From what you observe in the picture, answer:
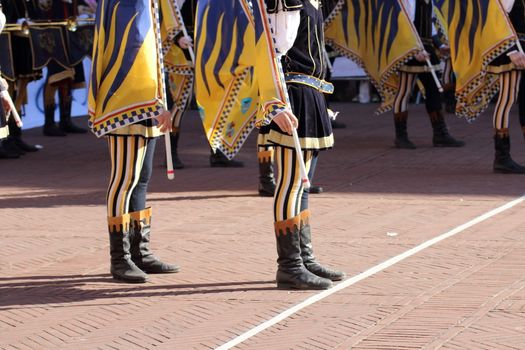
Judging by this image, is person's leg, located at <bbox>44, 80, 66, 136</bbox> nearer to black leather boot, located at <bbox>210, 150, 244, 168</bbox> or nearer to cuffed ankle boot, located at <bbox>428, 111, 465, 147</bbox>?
black leather boot, located at <bbox>210, 150, 244, 168</bbox>

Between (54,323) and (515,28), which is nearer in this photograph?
(54,323)

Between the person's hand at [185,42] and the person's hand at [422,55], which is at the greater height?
the person's hand at [185,42]

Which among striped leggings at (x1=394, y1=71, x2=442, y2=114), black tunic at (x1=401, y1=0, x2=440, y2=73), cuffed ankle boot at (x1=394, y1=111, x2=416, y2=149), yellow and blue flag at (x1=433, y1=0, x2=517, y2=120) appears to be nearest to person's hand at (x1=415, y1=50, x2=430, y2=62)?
black tunic at (x1=401, y1=0, x2=440, y2=73)

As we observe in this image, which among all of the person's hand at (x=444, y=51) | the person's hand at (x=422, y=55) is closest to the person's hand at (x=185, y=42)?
the person's hand at (x=422, y=55)

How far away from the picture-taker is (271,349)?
17.3 feet

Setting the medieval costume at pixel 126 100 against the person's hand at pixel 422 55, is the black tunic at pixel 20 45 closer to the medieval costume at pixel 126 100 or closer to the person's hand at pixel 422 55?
the person's hand at pixel 422 55

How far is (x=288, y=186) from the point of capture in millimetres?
6258

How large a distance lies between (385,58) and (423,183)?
2.31 metres

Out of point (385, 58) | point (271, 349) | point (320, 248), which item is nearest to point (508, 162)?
point (385, 58)

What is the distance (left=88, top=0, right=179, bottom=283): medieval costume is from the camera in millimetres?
6363

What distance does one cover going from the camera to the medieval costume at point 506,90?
32.8 feet

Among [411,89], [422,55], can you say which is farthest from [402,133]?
[422,55]

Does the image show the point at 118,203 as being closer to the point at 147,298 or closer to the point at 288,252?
the point at 147,298

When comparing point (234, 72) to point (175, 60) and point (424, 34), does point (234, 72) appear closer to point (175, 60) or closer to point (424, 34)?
point (175, 60)
